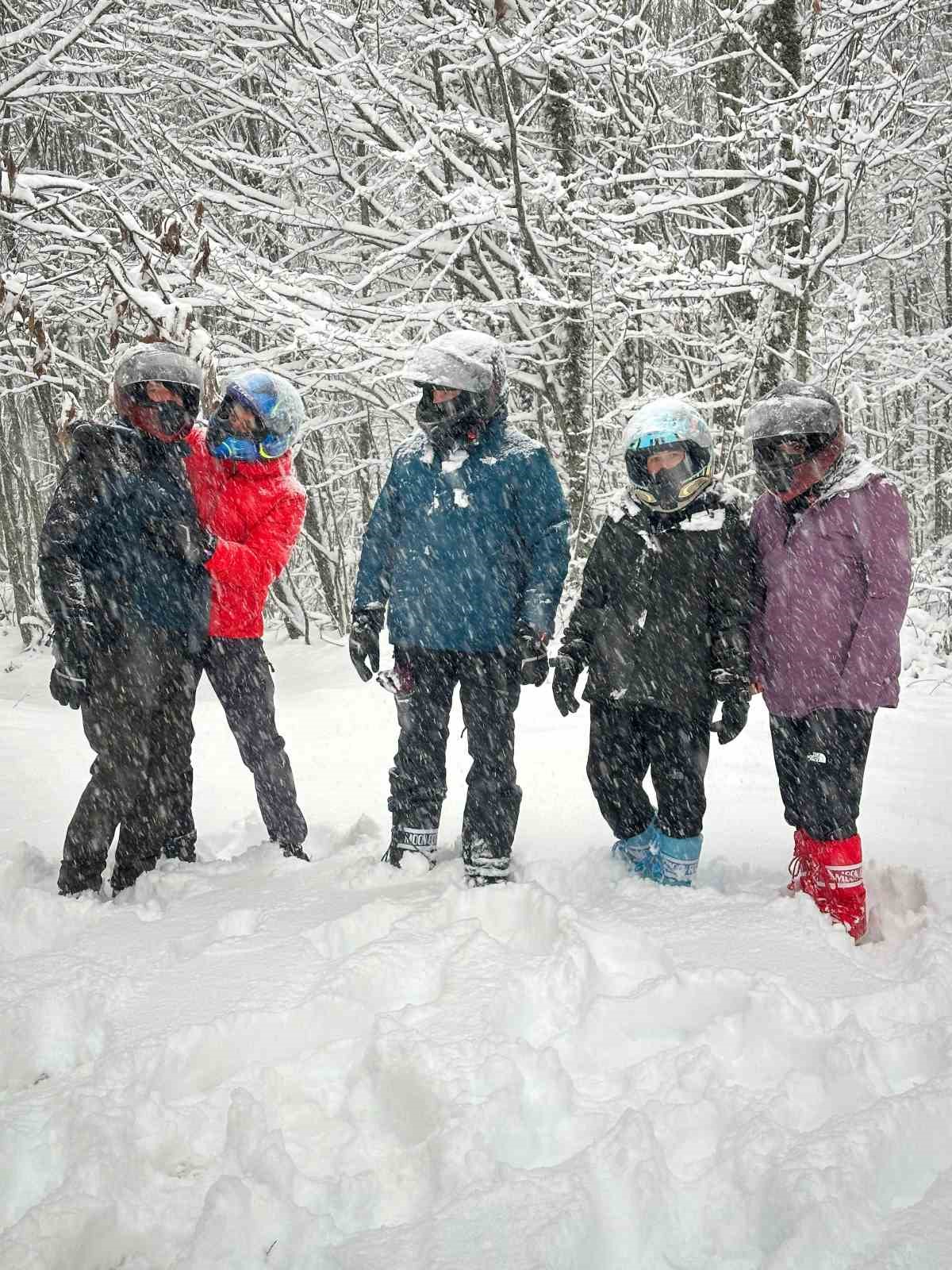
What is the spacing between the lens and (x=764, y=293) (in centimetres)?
716

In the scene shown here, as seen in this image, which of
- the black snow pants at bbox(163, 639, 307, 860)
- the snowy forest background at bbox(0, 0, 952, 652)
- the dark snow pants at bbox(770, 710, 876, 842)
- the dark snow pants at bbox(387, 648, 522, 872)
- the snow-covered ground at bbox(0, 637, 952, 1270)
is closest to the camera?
the snow-covered ground at bbox(0, 637, 952, 1270)

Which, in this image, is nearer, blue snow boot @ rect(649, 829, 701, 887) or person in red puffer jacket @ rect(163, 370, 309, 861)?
blue snow boot @ rect(649, 829, 701, 887)

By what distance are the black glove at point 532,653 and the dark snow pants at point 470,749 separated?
0.12 meters

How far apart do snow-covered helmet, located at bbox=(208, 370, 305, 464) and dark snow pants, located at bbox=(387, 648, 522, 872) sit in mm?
940

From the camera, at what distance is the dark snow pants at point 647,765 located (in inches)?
132

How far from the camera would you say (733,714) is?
128 inches

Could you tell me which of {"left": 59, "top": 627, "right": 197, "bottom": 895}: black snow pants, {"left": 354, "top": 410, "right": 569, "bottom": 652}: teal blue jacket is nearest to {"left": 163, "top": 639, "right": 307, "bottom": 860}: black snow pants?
{"left": 59, "top": 627, "right": 197, "bottom": 895}: black snow pants

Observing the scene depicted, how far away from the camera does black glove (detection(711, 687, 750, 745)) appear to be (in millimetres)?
3244

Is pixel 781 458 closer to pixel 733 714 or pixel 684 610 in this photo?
pixel 684 610

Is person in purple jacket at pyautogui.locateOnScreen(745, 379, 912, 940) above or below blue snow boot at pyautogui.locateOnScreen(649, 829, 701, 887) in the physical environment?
above

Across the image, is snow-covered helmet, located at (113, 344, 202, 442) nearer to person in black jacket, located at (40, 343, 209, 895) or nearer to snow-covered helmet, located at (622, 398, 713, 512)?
person in black jacket, located at (40, 343, 209, 895)

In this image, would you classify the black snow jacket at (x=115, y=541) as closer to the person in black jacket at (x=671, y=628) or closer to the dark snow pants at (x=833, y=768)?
the person in black jacket at (x=671, y=628)

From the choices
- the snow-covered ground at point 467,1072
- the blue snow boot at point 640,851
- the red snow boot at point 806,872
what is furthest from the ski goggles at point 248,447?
the red snow boot at point 806,872

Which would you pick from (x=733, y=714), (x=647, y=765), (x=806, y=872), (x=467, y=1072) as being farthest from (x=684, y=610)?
(x=467, y=1072)
